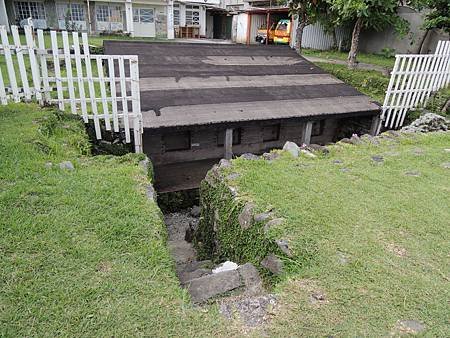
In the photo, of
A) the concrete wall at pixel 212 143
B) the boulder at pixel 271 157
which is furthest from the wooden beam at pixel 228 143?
the boulder at pixel 271 157

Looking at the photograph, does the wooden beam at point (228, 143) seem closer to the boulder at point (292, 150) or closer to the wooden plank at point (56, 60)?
the boulder at point (292, 150)

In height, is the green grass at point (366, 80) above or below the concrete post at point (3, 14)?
below

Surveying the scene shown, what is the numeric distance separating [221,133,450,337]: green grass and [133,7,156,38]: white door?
19.1 m

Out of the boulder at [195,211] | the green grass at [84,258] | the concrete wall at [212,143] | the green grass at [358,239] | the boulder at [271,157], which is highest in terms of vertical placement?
the green grass at [84,258]

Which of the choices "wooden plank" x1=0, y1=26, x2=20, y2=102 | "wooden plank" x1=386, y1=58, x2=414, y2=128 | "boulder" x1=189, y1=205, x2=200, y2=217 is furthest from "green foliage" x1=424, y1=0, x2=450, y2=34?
"wooden plank" x1=0, y1=26, x2=20, y2=102

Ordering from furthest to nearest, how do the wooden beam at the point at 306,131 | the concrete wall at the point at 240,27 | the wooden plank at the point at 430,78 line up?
the concrete wall at the point at 240,27 → the wooden plank at the point at 430,78 → the wooden beam at the point at 306,131

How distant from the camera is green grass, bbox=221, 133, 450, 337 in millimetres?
2109

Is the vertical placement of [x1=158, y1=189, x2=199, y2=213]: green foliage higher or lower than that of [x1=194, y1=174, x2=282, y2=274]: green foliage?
lower

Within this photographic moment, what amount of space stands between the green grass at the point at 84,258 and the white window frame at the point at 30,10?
18.4 meters

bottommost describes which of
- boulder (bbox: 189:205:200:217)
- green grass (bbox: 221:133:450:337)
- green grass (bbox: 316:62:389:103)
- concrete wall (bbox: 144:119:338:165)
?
boulder (bbox: 189:205:200:217)

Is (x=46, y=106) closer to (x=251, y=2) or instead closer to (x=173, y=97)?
(x=173, y=97)

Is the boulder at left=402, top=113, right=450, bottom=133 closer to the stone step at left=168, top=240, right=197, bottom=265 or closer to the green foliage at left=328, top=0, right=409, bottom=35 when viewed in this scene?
the green foliage at left=328, top=0, right=409, bottom=35

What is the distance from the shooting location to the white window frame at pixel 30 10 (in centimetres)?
1809

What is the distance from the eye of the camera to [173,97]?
682cm
